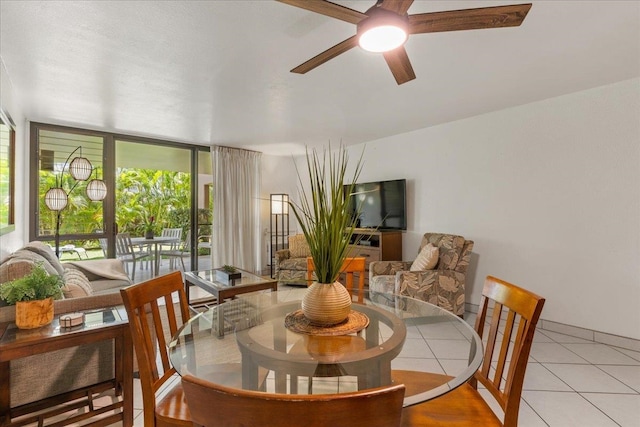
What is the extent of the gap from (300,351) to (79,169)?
3.90m

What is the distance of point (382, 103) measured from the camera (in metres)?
3.38

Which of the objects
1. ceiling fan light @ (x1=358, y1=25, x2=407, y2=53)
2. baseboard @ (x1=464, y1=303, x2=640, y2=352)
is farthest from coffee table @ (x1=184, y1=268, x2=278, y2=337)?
baseboard @ (x1=464, y1=303, x2=640, y2=352)

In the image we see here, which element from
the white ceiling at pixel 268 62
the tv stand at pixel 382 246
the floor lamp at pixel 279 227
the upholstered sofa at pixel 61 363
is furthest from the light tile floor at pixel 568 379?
the floor lamp at pixel 279 227

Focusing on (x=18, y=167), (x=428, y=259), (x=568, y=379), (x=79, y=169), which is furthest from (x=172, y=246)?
(x=568, y=379)

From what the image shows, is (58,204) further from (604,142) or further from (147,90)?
(604,142)

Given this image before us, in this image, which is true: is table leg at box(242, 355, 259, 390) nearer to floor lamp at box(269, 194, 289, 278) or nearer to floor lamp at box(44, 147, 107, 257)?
floor lamp at box(44, 147, 107, 257)

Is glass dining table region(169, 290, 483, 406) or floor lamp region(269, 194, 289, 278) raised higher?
floor lamp region(269, 194, 289, 278)

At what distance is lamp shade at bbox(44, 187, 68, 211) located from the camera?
355 cm

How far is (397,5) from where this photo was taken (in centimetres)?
138

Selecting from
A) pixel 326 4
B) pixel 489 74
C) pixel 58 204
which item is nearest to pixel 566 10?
pixel 489 74

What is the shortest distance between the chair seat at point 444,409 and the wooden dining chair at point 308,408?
685mm

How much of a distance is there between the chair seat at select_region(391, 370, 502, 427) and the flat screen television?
309 cm

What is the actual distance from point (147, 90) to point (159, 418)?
109 inches

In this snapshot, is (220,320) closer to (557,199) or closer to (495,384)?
(495,384)
